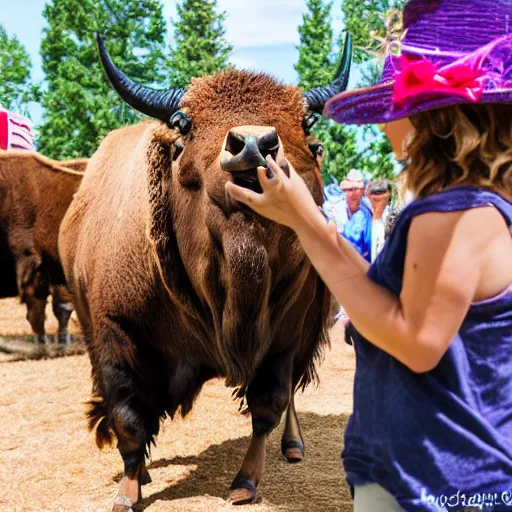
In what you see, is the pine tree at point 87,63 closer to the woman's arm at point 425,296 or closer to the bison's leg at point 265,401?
the bison's leg at point 265,401

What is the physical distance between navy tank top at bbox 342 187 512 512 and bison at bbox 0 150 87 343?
846 cm

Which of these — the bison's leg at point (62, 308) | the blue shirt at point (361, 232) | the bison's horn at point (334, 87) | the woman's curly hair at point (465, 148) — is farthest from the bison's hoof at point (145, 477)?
the bison's leg at point (62, 308)

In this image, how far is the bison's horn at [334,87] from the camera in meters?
4.06

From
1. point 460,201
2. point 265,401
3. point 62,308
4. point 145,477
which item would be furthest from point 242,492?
point 62,308

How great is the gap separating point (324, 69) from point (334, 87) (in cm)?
1940

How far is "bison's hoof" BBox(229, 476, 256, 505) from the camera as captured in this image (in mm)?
4281

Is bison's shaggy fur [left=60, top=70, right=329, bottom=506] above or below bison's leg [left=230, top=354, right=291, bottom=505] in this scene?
above

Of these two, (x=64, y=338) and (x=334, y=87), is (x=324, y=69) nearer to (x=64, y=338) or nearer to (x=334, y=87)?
(x=64, y=338)

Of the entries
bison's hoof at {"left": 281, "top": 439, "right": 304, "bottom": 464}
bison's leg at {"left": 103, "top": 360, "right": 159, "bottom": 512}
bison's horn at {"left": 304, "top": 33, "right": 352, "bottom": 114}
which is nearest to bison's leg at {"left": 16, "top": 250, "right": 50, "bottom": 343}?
bison's hoof at {"left": 281, "top": 439, "right": 304, "bottom": 464}

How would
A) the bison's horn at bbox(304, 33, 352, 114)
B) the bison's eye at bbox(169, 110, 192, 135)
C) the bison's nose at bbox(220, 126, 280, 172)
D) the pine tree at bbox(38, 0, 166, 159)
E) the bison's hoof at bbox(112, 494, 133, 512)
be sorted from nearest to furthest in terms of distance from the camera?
the bison's nose at bbox(220, 126, 280, 172) < the bison's eye at bbox(169, 110, 192, 135) < the bison's horn at bbox(304, 33, 352, 114) < the bison's hoof at bbox(112, 494, 133, 512) < the pine tree at bbox(38, 0, 166, 159)

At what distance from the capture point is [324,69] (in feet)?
75.7

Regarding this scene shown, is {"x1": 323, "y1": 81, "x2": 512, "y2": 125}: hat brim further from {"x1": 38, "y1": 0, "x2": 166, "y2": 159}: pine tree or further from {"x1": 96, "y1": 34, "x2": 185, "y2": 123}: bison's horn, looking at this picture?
{"x1": 38, "y1": 0, "x2": 166, "y2": 159}: pine tree

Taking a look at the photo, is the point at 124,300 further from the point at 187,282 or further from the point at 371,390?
the point at 371,390

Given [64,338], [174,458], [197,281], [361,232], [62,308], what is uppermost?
[197,281]
